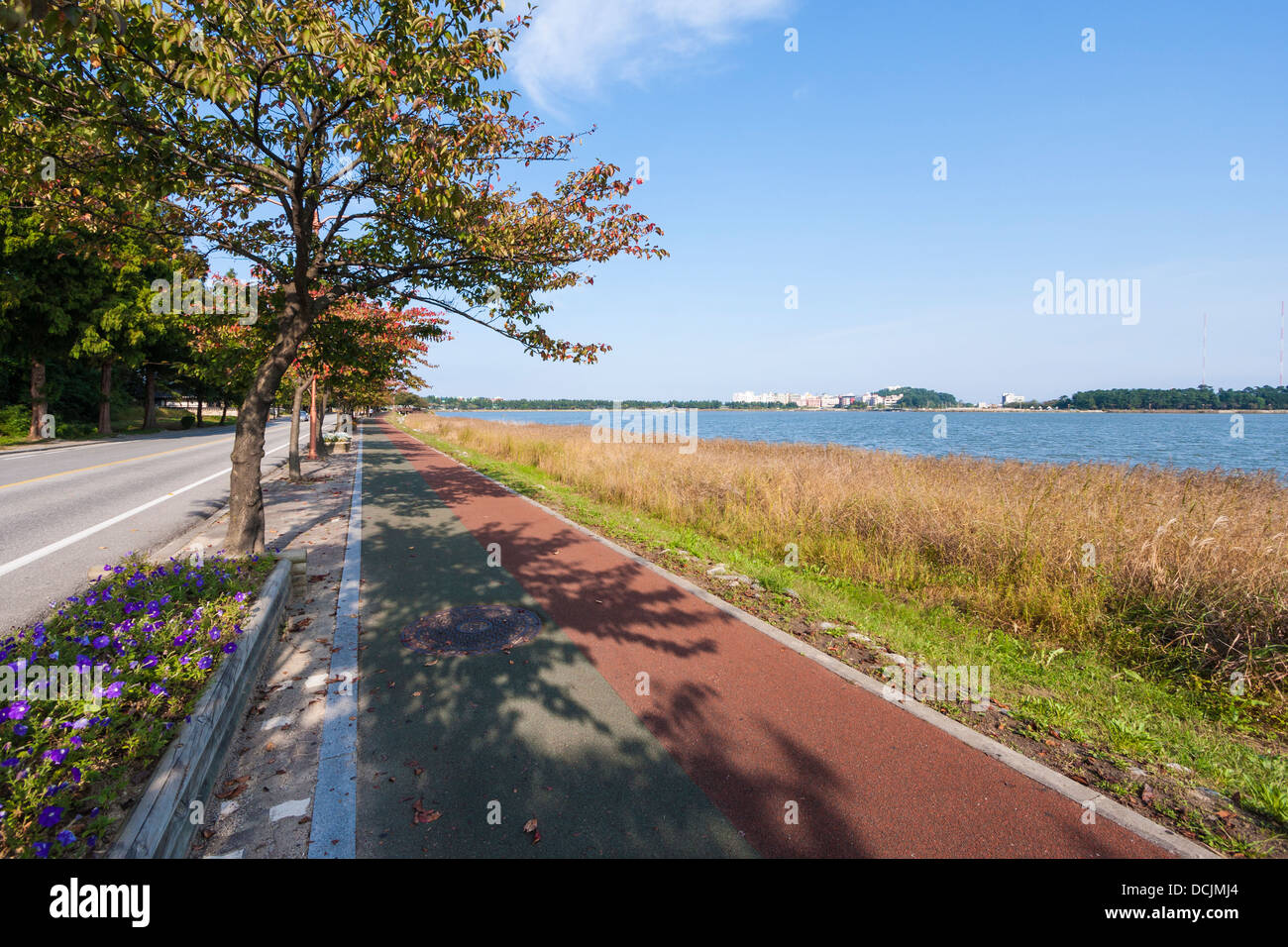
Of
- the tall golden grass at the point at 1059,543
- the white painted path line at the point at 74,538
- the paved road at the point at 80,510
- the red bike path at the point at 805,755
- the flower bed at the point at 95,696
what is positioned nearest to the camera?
the flower bed at the point at 95,696

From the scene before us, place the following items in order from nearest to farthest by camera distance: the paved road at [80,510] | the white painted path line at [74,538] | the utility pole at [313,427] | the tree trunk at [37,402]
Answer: the paved road at [80,510]
the white painted path line at [74,538]
the utility pole at [313,427]
the tree trunk at [37,402]

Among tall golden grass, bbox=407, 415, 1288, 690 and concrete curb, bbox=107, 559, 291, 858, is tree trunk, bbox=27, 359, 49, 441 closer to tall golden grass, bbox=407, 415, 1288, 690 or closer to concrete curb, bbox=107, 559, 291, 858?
tall golden grass, bbox=407, 415, 1288, 690

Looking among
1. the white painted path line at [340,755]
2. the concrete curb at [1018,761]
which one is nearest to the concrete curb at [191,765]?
the white painted path line at [340,755]

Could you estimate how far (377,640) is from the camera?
515cm

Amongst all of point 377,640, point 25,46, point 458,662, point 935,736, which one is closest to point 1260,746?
point 935,736

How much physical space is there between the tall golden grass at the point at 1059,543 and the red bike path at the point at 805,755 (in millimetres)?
2622

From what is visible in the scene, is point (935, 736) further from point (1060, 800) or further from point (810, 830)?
point (810, 830)

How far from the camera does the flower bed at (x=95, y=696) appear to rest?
228 centimetres

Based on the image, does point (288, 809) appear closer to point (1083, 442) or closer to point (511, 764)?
point (511, 764)

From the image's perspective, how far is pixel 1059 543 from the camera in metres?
6.08

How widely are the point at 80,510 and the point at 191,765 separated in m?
10.5

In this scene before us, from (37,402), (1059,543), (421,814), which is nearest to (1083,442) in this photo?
(1059,543)

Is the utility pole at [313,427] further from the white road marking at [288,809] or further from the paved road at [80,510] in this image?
the white road marking at [288,809]
